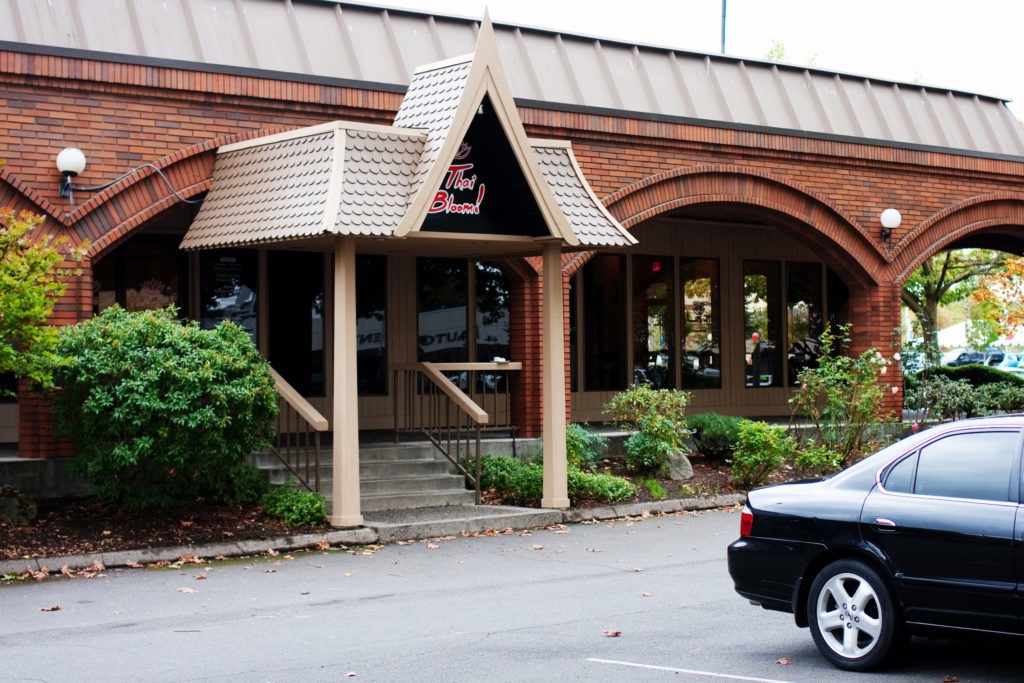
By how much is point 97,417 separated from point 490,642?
537 cm

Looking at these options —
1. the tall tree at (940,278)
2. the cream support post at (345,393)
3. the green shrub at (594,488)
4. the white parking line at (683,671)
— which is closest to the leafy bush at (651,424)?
the green shrub at (594,488)

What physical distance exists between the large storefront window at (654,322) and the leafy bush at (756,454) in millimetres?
5428

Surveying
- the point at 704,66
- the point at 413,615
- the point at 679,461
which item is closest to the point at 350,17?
the point at 704,66

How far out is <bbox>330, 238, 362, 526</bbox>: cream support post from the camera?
13250 mm

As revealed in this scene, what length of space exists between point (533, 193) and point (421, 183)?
1.31 metres

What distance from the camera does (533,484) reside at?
15172 mm

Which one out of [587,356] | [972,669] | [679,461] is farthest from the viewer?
[587,356]

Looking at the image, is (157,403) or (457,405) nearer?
(157,403)

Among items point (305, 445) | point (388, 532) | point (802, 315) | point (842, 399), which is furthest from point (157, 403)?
point (802, 315)

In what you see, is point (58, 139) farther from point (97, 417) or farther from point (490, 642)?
point (490, 642)

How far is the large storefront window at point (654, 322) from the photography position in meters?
22.2

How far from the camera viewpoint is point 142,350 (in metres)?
12.3

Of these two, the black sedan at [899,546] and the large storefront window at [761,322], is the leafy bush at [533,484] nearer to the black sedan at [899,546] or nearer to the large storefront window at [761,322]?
the black sedan at [899,546]

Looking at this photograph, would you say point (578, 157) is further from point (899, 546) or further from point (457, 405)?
point (899, 546)
